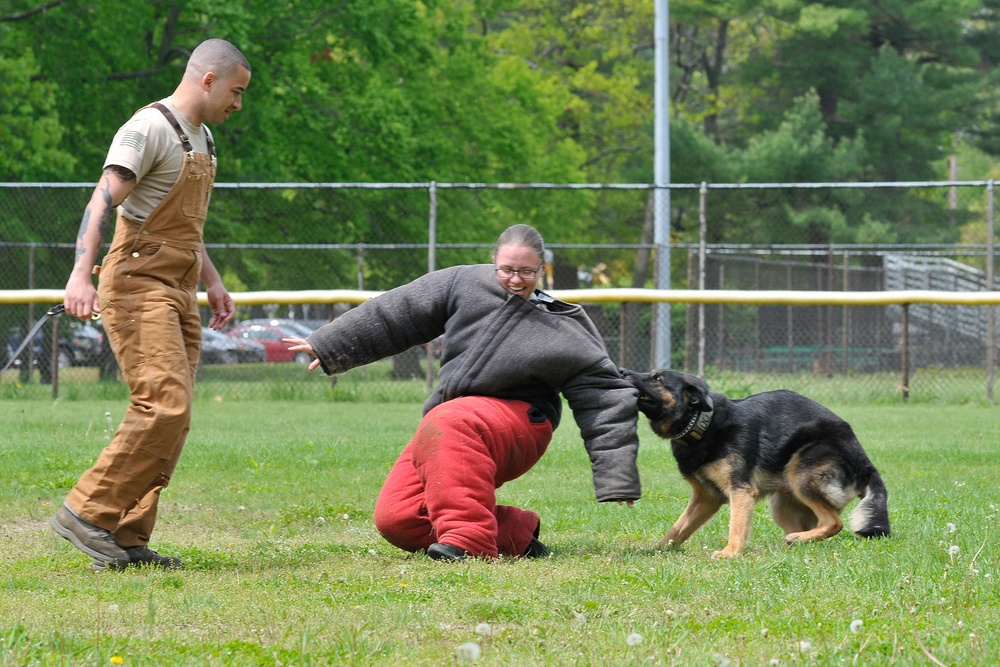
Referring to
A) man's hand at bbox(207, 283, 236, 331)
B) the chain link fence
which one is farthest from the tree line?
man's hand at bbox(207, 283, 236, 331)

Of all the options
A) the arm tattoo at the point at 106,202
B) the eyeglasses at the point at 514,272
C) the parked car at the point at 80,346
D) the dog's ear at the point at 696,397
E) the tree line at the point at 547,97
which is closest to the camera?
the arm tattoo at the point at 106,202

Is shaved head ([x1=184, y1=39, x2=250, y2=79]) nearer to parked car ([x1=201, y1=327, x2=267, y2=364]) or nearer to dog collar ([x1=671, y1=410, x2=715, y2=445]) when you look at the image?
dog collar ([x1=671, y1=410, x2=715, y2=445])

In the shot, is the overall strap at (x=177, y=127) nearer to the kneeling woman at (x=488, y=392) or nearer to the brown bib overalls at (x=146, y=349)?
the brown bib overalls at (x=146, y=349)

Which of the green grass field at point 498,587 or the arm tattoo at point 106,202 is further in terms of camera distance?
the arm tattoo at point 106,202

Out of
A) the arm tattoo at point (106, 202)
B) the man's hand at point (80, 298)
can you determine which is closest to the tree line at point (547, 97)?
the arm tattoo at point (106, 202)

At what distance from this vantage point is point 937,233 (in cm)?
2936

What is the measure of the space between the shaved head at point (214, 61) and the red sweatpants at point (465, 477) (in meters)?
1.63

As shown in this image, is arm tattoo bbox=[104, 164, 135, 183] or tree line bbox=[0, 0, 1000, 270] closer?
arm tattoo bbox=[104, 164, 135, 183]

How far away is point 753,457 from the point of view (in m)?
5.68

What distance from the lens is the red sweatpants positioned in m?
5.13

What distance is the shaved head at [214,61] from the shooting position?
5.00 m

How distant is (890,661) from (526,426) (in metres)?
2.33

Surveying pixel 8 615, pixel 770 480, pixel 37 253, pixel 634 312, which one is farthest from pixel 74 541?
pixel 37 253

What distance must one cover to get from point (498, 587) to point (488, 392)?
1.18 meters
